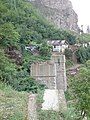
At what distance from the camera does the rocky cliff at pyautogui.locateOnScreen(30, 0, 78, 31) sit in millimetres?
76312

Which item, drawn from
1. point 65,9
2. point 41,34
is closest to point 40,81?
point 41,34

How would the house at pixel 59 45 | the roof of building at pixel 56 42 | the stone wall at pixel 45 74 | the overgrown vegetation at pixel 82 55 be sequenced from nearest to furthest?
the stone wall at pixel 45 74 < the overgrown vegetation at pixel 82 55 < the house at pixel 59 45 < the roof of building at pixel 56 42

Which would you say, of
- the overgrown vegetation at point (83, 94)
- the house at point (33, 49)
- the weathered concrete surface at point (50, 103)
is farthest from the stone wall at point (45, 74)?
the overgrown vegetation at point (83, 94)

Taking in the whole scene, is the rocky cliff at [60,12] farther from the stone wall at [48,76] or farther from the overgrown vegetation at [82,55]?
the stone wall at [48,76]

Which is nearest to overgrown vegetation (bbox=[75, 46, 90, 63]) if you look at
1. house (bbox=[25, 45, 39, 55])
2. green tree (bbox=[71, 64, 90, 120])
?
house (bbox=[25, 45, 39, 55])

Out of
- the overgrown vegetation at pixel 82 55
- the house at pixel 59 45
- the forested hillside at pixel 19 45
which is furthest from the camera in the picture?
the house at pixel 59 45

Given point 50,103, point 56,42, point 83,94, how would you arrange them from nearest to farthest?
point 83,94 → point 50,103 → point 56,42

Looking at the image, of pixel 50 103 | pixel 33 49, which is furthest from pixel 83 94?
pixel 33 49

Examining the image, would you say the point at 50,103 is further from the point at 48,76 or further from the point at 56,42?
the point at 56,42

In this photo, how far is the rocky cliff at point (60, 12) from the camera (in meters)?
76.3

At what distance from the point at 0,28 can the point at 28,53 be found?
33.1 feet

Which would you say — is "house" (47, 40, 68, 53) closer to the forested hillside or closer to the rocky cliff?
the forested hillside

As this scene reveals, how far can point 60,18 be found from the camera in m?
82.5

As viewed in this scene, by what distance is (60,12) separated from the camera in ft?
277
